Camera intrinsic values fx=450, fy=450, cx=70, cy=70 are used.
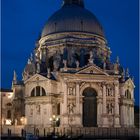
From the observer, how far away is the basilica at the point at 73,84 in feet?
217

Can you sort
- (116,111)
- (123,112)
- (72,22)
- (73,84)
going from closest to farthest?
(73,84) → (116,111) → (123,112) → (72,22)

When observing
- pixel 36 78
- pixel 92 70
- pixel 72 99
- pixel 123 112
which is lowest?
pixel 123 112

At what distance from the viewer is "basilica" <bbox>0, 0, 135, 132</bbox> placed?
66188 mm

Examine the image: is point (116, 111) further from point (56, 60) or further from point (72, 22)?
point (72, 22)

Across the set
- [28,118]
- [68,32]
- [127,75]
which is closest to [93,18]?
[68,32]

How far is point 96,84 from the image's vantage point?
6725 centimetres

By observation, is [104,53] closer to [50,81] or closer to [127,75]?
[127,75]

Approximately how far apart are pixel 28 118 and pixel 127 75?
18.7 metres

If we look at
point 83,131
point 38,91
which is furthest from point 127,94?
point 38,91

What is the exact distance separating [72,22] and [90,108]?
16.5m

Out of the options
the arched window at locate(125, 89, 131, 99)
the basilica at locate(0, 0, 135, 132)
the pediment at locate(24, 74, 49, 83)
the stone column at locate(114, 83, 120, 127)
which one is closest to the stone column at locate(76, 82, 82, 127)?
the basilica at locate(0, 0, 135, 132)

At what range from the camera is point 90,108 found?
221 feet

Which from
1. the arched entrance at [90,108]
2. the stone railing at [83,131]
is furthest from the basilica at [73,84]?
the stone railing at [83,131]

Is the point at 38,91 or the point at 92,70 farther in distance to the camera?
the point at 38,91
